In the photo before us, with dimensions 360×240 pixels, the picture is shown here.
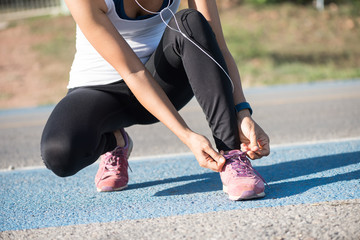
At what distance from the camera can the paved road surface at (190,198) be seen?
2.19 metres

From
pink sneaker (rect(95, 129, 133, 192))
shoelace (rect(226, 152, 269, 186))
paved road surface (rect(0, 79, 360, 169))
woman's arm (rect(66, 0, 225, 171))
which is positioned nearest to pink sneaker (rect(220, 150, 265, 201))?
shoelace (rect(226, 152, 269, 186))

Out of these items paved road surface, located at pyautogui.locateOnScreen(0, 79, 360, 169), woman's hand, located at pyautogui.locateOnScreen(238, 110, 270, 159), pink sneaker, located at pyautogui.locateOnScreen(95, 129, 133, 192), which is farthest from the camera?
paved road surface, located at pyautogui.locateOnScreen(0, 79, 360, 169)

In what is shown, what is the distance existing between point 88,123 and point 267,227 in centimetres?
111

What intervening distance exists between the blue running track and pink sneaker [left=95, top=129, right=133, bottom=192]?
0.06 m

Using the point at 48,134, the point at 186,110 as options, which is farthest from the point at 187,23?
the point at 186,110

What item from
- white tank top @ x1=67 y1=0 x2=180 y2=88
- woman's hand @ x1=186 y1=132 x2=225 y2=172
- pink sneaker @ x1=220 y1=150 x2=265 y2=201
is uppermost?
white tank top @ x1=67 y1=0 x2=180 y2=88

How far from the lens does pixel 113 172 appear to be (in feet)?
10.0

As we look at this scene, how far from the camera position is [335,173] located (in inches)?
119

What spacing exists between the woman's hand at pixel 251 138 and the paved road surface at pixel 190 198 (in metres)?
0.27

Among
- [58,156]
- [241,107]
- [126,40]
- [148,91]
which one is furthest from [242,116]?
[58,156]

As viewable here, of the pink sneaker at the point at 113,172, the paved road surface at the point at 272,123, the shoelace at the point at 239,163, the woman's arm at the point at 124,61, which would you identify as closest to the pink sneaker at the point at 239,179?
the shoelace at the point at 239,163

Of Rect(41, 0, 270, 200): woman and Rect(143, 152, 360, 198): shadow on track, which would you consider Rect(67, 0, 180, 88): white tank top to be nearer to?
Rect(41, 0, 270, 200): woman

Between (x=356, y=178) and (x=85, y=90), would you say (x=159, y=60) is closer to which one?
(x=85, y=90)

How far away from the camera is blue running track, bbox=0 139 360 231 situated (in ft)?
8.31
